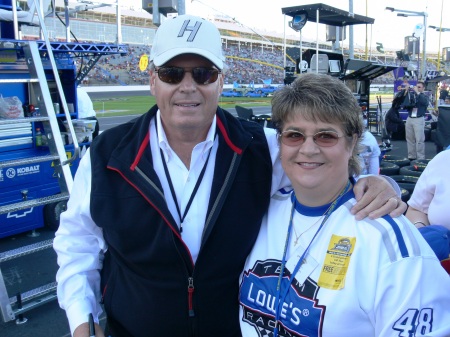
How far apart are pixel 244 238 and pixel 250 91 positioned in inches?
1496

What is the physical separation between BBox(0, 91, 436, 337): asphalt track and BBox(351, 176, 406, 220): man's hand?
2.97 meters

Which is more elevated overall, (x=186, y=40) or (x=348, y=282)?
(x=186, y=40)

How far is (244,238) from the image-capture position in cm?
187

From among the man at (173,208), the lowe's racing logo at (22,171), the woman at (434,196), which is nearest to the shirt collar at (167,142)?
the man at (173,208)

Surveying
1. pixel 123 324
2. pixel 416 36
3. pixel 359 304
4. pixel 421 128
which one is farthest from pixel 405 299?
pixel 416 36

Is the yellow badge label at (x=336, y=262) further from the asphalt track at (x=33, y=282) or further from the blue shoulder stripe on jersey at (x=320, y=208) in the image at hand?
the asphalt track at (x=33, y=282)

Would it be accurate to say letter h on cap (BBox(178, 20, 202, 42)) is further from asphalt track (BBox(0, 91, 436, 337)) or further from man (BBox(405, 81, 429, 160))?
man (BBox(405, 81, 429, 160))

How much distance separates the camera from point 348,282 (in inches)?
60.3

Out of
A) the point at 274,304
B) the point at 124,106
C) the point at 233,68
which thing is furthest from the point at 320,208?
the point at 233,68

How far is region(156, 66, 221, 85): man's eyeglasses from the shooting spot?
192 centimetres

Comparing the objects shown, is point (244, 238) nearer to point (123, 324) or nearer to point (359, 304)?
point (359, 304)

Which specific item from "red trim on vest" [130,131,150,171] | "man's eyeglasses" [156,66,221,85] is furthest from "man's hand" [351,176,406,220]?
"red trim on vest" [130,131,150,171]

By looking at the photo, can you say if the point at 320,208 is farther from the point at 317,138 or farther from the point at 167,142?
the point at 167,142

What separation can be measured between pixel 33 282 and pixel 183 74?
3685 mm
